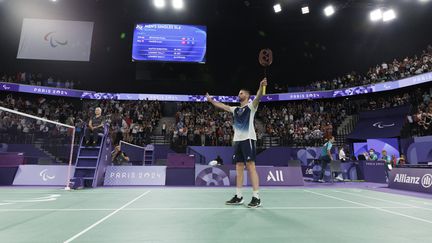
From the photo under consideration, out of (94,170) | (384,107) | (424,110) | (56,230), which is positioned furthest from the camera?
(384,107)

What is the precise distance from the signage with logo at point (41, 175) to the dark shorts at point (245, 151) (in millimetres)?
7137

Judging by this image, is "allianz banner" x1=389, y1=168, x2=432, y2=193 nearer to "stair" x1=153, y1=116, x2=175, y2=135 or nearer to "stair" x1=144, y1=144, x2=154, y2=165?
"stair" x1=144, y1=144, x2=154, y2=165

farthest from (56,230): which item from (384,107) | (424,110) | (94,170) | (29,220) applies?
(384,107)

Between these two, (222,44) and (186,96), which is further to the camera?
(222,44)

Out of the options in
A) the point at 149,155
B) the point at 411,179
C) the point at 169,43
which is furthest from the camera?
the point at 169,43

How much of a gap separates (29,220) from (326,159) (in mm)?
11335

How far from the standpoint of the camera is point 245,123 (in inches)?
204

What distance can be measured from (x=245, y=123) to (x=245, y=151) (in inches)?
22.1

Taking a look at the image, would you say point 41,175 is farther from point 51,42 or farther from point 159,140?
point 51,42

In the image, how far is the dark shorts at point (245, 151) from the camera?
16.4 ft

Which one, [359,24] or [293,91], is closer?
[359,24]

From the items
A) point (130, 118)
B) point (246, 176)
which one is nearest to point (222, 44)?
point (130, 118)

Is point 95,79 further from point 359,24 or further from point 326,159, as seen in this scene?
point 359,24

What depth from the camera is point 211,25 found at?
82.7ft
